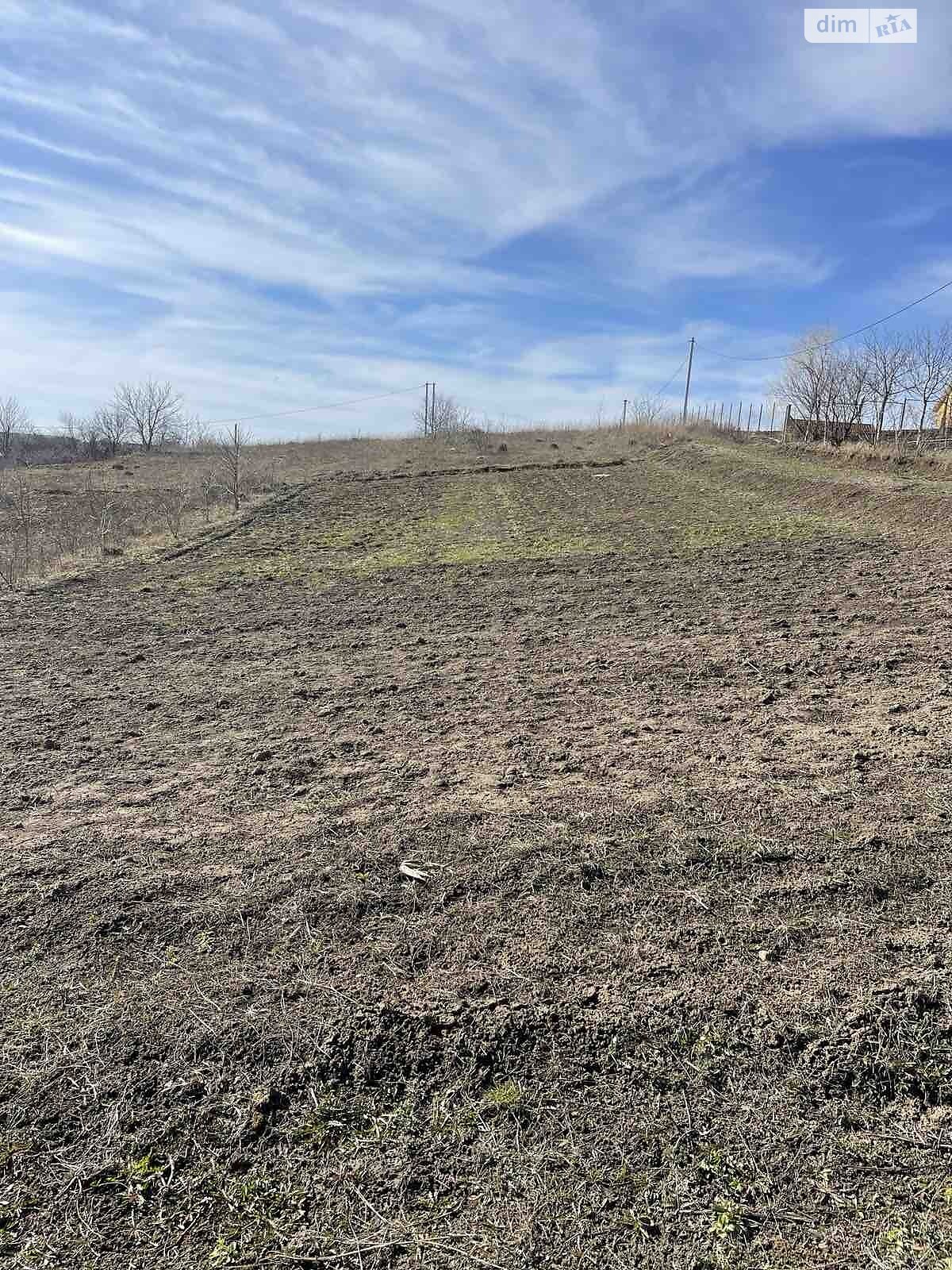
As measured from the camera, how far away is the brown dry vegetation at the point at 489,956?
63.0 inches

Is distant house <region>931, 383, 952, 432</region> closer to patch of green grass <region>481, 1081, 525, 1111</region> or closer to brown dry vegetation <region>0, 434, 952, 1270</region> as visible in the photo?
brown dry vegetation <region>0, 434, 952, 1270</region>

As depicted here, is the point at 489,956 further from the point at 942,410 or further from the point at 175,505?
the point at 942,410

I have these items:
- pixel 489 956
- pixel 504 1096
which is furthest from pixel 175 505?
pixel 504 1096

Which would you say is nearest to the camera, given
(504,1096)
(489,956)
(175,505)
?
(504,1096)

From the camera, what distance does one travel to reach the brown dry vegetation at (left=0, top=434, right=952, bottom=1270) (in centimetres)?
160

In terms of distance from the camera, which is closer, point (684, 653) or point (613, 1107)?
point (613, 1107)

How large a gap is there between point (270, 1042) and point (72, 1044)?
1.91ft

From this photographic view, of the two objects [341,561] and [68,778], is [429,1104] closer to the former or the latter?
[68,778]

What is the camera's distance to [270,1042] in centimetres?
203

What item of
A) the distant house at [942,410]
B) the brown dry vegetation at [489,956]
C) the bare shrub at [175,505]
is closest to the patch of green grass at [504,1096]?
the brown dry vegetation at [489,956]

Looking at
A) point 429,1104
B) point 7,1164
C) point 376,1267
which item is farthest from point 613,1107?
point 7,1164

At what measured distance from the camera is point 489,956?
2328 millimetres

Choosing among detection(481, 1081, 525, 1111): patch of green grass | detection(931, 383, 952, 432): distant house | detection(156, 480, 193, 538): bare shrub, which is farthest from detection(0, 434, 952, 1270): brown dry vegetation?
detection(931, 383, 952, 432): distant house

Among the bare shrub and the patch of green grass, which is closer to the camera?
the patch of green grass
